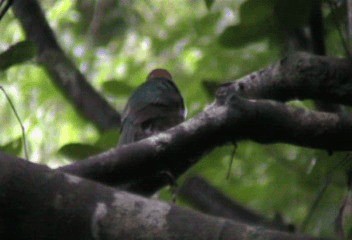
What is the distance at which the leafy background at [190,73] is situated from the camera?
285 centimetres

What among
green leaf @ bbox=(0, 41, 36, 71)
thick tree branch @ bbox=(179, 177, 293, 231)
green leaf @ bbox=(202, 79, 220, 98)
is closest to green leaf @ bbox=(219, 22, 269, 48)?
green leaf @ bbox=(202, 79, 220, 98)

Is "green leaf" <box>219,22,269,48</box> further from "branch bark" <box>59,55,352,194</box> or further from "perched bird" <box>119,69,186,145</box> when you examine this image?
"branch bark" <box>59,55,352,194</box>

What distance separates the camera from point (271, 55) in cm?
385

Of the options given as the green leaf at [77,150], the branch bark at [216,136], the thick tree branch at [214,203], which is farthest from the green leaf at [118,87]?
the branch bark at [216,136]

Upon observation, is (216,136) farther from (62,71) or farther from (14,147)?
(62,71)

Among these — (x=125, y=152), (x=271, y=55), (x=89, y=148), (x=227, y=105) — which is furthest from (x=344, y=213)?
(x=271, y=55)

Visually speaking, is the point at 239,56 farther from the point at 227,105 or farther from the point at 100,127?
the point at 227,105

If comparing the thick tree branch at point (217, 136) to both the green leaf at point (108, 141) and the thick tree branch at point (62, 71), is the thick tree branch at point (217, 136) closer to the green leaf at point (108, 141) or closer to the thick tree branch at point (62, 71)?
the green leaf at point (108, 141)

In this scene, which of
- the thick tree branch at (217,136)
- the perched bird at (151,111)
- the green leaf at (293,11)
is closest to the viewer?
the thick tree branch at (217,136)

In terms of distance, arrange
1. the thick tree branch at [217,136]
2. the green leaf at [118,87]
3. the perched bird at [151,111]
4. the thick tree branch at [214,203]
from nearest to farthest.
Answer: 1. the thick tree branch at [217,136]
2. the thick tree branch at [214,203]
3. the perched bird at [151,111]
4. the green leaf at [118,87]

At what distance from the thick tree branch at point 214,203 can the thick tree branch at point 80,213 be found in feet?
2.66

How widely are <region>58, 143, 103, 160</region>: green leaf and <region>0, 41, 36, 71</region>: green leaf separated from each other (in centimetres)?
32

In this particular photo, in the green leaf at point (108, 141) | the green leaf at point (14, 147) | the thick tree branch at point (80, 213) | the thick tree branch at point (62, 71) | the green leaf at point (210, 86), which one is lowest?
the thick tree branch at point (80, 213)

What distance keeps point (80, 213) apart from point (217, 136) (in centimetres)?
65
